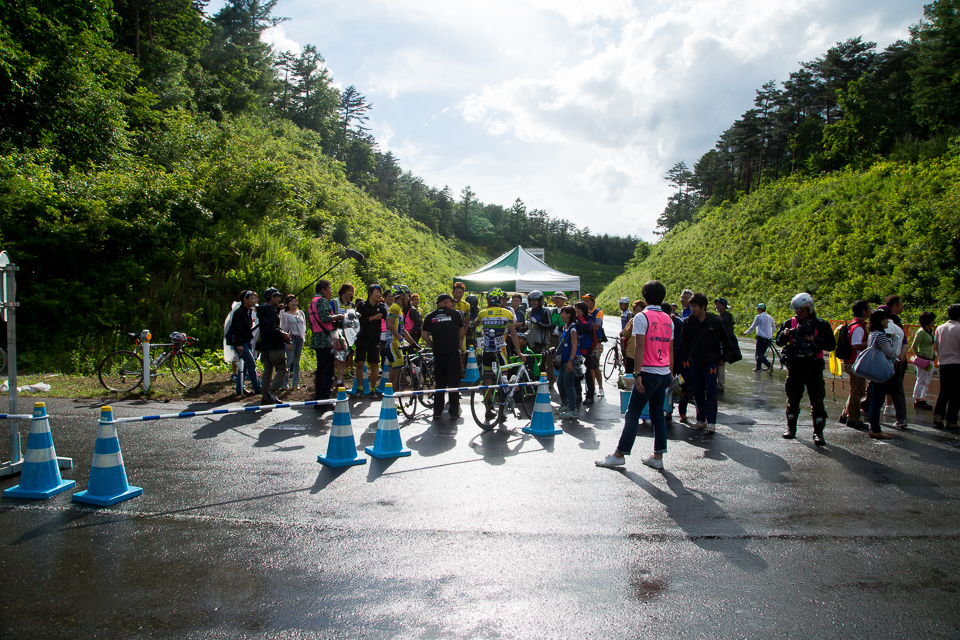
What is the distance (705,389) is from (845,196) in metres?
32.5

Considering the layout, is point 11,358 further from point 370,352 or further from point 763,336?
point 763,336

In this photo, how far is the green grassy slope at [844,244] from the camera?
73.7 ft

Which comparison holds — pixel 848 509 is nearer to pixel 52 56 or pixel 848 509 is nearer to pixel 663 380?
pixel 663 380

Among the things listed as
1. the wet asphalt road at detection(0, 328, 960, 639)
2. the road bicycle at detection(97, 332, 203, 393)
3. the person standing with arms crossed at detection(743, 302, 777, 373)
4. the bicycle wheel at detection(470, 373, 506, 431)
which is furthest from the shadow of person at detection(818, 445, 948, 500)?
the road bicycle at detection(97, 332, 203, 393)

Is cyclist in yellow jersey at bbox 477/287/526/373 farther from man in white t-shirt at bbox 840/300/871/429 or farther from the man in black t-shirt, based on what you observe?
man in white t-shirt at bbox 840/300/871/429

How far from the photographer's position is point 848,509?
500 centimetres

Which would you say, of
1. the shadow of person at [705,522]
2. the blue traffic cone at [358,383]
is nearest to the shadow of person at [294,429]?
the blue traffic cone at [358,383]

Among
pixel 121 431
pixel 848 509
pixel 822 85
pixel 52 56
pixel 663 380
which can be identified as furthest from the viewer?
→ pixel 822 85

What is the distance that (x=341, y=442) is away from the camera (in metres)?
6.13

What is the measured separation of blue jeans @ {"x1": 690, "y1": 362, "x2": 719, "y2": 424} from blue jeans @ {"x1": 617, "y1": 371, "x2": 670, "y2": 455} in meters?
2.22

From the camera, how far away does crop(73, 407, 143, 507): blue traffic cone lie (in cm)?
491

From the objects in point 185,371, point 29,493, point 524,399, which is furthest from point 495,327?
point 185,371

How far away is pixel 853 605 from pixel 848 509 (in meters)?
1.96

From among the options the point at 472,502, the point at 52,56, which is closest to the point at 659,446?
the point at 472,502
